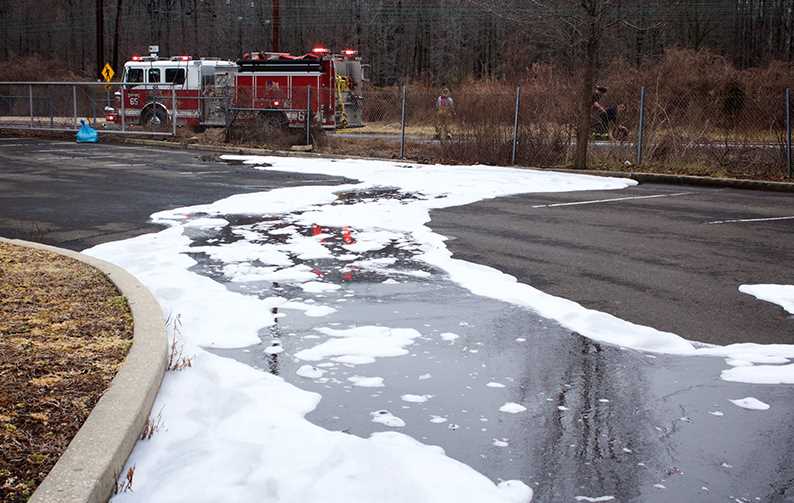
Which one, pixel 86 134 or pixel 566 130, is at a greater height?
pixel 566 130

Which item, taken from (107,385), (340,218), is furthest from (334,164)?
(107,385)

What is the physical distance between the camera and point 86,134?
29.3m

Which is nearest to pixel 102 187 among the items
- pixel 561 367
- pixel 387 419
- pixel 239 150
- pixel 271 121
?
pixel 239 150

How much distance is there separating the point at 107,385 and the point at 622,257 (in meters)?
6.11

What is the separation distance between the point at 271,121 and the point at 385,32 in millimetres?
64888

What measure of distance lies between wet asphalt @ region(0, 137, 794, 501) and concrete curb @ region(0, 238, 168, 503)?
0.71 meters

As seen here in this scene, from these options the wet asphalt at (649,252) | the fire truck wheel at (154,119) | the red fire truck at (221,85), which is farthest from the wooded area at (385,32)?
the wet asphalt at (649,252)

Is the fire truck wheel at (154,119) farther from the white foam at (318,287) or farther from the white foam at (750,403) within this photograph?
the white foam at (750,403)

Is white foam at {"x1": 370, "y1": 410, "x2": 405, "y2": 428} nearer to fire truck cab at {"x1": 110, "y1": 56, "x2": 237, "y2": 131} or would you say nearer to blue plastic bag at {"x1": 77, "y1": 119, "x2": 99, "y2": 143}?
blue plastic bag at {"x1": 77, "y1": 119, "x2": 99, "y2": 143}

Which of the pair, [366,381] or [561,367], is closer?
[366,381]

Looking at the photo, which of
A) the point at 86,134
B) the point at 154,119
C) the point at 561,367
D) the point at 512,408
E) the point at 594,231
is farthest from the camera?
the point at 154,119

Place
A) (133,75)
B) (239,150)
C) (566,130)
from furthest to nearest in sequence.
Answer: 1. (133,75)
2. (239,150)
3. (566,130)

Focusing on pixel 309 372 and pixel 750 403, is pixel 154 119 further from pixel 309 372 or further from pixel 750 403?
pixel 750 403

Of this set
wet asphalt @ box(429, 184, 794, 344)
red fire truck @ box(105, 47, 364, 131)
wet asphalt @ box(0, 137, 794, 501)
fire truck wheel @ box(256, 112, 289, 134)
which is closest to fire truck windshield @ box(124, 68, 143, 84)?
red fire truck @ box(105, 47, 364, 131)
